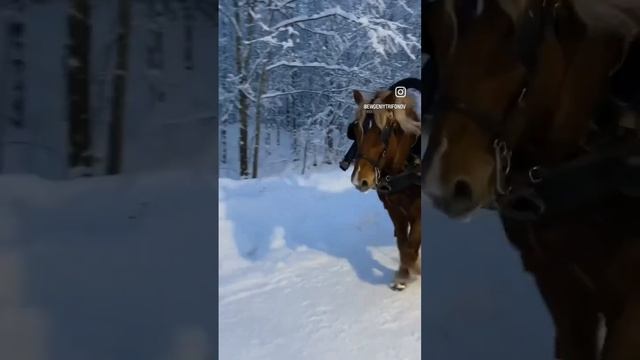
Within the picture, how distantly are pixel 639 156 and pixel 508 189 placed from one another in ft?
1.01

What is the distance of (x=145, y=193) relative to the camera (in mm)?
1499

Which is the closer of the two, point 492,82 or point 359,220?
point 492,82

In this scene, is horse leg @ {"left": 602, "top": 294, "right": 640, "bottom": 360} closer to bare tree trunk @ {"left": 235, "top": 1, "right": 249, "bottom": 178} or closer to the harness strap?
the harness strap

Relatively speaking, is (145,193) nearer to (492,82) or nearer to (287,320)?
(287,320)

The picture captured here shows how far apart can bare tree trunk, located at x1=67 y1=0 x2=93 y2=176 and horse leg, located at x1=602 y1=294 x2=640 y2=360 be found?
139cm

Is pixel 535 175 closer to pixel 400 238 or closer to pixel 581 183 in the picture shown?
pixel 581 183

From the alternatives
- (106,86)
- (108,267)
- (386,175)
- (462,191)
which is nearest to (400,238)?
(386,175)

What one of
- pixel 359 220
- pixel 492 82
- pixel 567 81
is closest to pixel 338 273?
pixel 359 220

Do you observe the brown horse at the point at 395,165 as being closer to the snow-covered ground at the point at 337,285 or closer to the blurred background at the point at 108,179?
the snow-covered ground at the point at 337,285

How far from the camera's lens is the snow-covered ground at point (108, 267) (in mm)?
1418

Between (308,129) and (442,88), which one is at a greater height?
(442,88)

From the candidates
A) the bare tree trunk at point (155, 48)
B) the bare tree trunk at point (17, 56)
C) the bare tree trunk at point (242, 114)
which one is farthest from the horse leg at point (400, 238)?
the bare tree trunk at point (17, 56)

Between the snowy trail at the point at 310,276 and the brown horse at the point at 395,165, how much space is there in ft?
0.11

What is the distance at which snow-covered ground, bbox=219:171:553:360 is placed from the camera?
1571 millimetres
